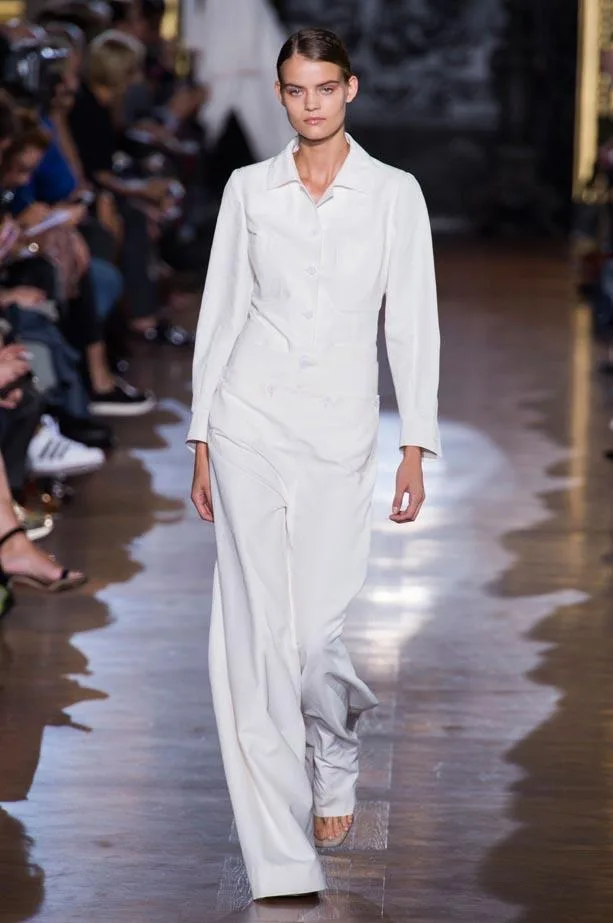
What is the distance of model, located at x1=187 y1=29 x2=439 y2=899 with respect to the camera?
2930 mm

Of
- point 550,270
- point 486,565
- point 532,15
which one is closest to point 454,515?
point 486,565

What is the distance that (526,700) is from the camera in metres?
4.08

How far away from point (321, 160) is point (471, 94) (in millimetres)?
13785

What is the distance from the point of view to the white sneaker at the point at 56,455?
6258mm

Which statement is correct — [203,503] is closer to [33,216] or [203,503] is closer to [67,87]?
[33,216]

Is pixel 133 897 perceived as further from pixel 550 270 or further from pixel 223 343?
pixel 550 270

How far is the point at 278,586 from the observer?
9.68 ft

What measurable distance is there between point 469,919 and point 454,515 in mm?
3073

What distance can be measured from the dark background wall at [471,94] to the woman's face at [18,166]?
1043 centimetres

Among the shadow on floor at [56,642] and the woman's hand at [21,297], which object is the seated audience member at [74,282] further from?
the shadow on floor at [56,642]

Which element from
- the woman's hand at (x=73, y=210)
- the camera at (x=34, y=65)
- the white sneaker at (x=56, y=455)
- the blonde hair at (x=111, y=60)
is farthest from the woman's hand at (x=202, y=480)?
the blonde hair at (x=111, y=60)

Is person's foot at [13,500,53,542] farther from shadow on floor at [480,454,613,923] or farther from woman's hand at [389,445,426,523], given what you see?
woman's hand at [389,445,426,523]

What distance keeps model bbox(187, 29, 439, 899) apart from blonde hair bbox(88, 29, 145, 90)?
5.58 metres

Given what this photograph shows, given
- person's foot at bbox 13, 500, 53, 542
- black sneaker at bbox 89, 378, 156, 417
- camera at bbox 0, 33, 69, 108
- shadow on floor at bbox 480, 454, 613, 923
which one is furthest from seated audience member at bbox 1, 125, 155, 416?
shadow on floor at bbox 480, 454, 613, 923
